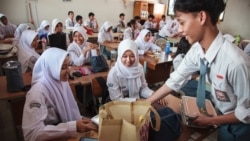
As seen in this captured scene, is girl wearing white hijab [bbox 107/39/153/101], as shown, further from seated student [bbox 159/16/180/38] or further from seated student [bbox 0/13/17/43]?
seated student [bbox 159/16/180/38]

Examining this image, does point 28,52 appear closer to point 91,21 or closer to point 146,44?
point 146,44

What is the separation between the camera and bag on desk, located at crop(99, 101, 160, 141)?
87 cm

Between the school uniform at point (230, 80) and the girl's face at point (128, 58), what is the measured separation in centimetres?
107

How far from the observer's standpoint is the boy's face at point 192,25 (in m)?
1.06

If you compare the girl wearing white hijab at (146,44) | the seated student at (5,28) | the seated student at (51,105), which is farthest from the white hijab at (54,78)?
the seated student at (5,28)

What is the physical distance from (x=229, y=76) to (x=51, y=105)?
1.26 meters

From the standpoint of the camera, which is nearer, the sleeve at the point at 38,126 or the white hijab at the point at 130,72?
the sleeve at the point at 38,126

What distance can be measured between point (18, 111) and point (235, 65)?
2.28m

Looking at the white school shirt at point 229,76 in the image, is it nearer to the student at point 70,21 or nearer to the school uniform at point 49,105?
the school uniform at point 49,105

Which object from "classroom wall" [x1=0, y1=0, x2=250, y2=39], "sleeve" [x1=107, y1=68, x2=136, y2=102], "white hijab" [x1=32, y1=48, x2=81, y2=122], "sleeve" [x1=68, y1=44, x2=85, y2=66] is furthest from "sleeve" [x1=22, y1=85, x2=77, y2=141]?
"classroom wall" [x1=0, y1=0, x2=250, y2=39]

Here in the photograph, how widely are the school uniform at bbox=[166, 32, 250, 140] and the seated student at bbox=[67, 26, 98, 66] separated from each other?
236cm

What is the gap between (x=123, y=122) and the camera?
882mm

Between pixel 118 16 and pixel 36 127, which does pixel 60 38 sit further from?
pixel 118 16

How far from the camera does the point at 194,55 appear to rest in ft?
4.61
